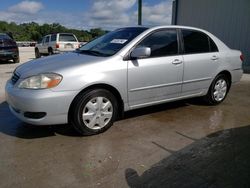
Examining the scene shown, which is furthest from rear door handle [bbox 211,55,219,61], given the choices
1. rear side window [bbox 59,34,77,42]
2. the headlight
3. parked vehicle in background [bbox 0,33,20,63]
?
rear side window [bbox 59,34,77,42]

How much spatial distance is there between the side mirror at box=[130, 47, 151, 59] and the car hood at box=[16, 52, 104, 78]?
1.60ft

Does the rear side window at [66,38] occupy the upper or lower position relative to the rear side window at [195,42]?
upper

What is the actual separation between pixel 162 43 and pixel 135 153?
79.2 inches

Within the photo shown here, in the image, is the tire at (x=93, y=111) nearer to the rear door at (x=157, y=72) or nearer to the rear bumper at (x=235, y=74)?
the rear door at (x=157, y=72)

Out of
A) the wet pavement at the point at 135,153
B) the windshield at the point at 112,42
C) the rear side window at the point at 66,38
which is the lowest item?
the wet pavement at the point at 135,153

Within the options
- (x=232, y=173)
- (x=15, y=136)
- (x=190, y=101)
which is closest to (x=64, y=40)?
(x=190, y=101)

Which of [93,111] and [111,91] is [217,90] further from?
[93,111]

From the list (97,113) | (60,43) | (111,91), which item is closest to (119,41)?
(111,91)

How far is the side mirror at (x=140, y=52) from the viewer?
3.93 meters

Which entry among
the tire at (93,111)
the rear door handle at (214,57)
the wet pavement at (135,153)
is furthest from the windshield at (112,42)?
the rear door handle at (214,57)

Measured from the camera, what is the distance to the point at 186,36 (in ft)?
16.0

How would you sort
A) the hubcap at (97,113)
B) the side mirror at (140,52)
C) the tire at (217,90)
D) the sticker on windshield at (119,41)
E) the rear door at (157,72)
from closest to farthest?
the hubcap at (97,113), the side mirror at (140,52), the rear door at (157,72), the sticker on windshield at (119,41), the tire at (217,90)

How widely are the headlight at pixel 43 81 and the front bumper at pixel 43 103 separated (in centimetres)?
7

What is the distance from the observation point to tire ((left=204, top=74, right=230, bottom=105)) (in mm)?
5391
